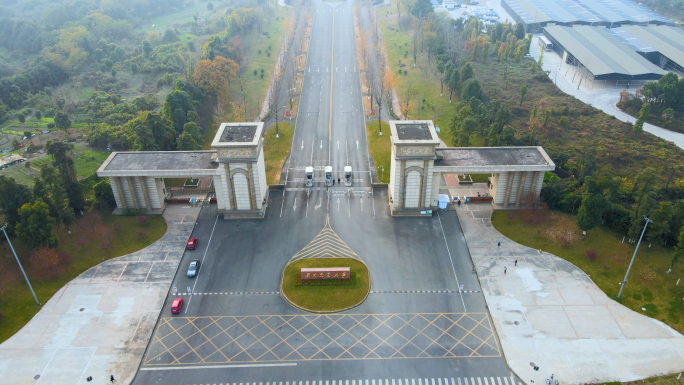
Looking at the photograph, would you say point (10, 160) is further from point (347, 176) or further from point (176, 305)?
point (347, 176)

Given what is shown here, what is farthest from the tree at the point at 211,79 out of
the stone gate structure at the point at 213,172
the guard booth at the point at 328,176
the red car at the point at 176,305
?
the red car at the point at 176,305

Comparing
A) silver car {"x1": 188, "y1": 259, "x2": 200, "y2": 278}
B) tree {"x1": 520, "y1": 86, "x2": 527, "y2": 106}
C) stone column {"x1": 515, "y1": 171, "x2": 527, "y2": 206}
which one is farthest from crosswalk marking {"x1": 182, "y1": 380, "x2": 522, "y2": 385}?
tree {"x1": 520, "y1": 86, "x2": 527, "y2": 106}

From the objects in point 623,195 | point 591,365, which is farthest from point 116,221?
point 623,195

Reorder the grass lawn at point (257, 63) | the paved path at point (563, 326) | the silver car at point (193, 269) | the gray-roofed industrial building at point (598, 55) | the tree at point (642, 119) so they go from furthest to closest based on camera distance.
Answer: the gray-roofed industrial building at point (598, 55) → the grass lawn at point (257, 63) → the tree at point (642, 119) → the silver car at point (193, 269) → the paved path at point (563, 326)

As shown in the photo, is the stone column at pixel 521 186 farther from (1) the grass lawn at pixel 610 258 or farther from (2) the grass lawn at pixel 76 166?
(2) the grass lawn at pixel 76 166

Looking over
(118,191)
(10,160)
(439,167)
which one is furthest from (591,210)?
(10,160)

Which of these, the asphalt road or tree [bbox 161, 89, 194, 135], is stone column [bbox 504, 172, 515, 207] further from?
tree [bbox 161, 89, 194, 135]
